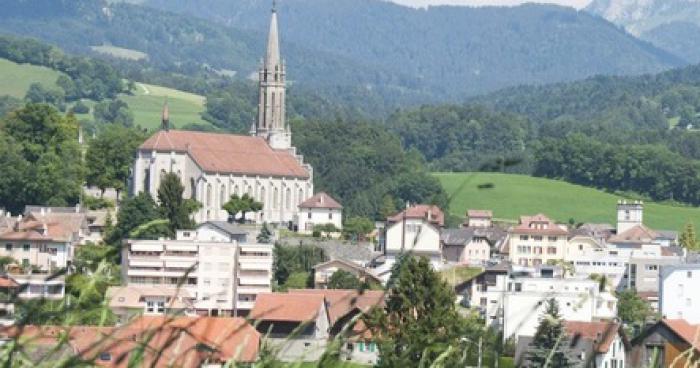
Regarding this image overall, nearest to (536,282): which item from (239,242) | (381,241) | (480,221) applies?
(239,242)

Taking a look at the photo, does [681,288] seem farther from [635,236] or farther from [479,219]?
[479,219]

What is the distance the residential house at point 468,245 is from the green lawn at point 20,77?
290ft

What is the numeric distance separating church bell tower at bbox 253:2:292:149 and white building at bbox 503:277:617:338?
42.1 m

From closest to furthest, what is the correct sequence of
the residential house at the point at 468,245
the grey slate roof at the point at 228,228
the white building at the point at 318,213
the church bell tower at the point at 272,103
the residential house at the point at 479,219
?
the grey slate roof at the point at 228,228
the residential house at the point at 468,245
the white building at the point at 318,213
the residential house at the point at 479,219
the church bell tower at the point at 272,103

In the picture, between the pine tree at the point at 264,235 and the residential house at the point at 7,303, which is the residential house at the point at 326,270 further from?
the residential house at the point at 7,303

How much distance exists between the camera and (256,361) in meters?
3.99

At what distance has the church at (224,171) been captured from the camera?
8434 cm

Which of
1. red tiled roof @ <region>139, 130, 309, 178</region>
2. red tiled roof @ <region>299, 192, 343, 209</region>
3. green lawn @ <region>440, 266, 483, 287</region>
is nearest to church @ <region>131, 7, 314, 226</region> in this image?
red tiled roof @ <region>139, 130, 309, 178</region>

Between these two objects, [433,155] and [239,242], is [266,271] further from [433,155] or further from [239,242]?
[433,155]

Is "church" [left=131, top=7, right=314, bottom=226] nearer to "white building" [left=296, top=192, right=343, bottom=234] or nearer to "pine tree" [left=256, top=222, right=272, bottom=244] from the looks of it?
"white building" [left=296, top=192, right=343, bottom=234]

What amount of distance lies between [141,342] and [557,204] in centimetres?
10848

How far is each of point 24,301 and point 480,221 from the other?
91323 millimetres

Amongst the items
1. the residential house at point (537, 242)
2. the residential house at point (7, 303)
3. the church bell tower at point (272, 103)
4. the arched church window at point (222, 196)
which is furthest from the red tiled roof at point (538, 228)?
the residential house at point (7, 303)

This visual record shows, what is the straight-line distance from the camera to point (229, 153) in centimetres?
9025
